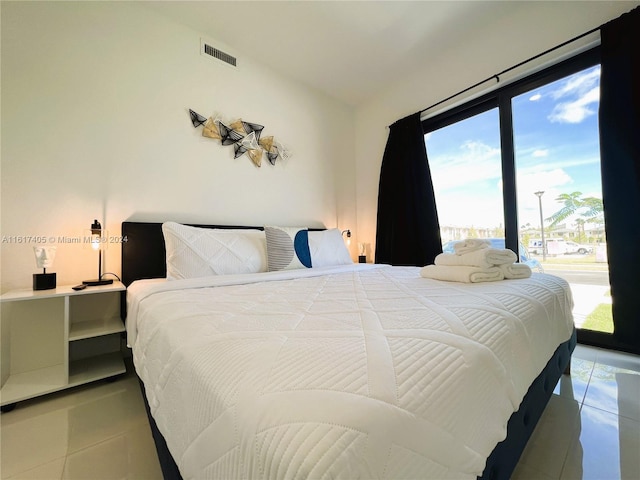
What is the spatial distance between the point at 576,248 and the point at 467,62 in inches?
79.6

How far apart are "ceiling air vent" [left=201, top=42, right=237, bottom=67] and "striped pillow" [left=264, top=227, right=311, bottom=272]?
181 centimetres

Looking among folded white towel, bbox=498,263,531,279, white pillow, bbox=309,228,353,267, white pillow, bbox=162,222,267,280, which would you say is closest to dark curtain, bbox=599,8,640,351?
folded white towel, bbox=498,263,531,279

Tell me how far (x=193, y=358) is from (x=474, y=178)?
9.84 feet

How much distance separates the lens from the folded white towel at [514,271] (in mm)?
1377

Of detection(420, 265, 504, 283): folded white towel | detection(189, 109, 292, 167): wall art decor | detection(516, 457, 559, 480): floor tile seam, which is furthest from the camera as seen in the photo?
detection(189, 109, 292, 167): wall art decor

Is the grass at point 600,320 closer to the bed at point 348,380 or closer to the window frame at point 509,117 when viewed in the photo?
the window frame at point 509,117

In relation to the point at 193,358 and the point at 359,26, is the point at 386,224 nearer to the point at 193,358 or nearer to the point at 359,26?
the point at 359,26

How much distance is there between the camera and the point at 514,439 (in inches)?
28.7

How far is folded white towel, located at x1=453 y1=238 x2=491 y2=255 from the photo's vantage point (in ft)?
4.78

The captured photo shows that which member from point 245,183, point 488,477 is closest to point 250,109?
point 245,183

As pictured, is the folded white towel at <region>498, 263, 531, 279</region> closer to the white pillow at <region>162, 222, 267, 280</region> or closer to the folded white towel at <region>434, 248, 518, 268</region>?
the folded white towel at <region>434, 248, 518, 268</region>

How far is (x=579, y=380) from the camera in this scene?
147cm

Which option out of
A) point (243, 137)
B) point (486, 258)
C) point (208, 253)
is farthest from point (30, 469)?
point (243, 137)

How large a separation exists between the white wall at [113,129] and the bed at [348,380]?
1.38 metres
